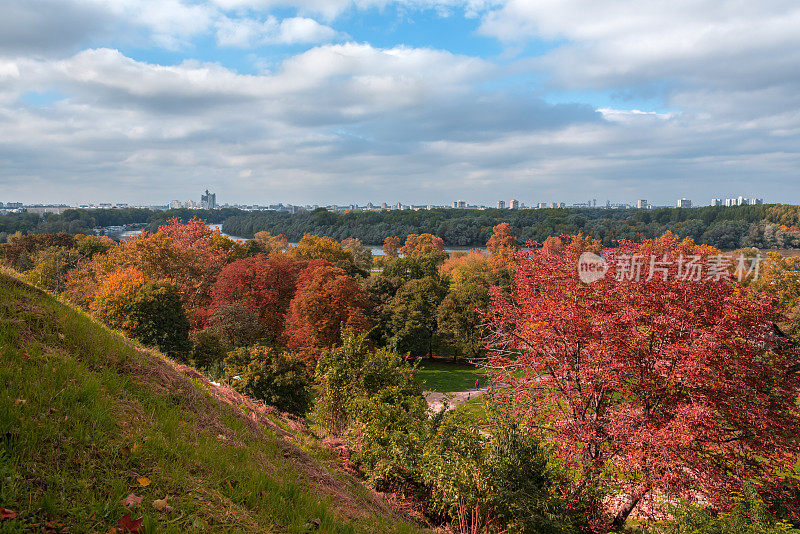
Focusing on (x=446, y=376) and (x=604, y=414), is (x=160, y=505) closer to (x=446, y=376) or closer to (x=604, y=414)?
(x=604, y=414)

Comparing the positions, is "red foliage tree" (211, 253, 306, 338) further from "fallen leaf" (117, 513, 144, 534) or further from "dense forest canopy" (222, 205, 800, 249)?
"dense forest canopy" (222, 205, 800, 249)

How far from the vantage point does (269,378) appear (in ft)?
56.6

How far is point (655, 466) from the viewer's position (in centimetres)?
868

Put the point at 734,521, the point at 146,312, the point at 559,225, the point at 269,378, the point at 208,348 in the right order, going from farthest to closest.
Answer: the point at 559,225
the point at 208,348
the point at 146,312
the point at 269,378
the point at 734,521

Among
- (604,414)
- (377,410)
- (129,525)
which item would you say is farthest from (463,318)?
(129,525)

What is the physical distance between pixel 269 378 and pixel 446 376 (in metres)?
A: 20.8

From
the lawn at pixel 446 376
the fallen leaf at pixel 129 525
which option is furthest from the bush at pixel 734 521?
the lawn at pixel 446 376

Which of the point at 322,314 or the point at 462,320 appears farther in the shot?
the point at 462,320

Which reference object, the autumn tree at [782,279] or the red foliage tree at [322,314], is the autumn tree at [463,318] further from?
the autumn tree at [782,279]

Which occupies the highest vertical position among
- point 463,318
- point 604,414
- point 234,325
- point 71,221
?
point 71,221

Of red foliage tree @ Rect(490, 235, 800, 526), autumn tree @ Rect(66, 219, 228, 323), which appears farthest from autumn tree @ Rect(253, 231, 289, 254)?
red foliage tree @ Rect(490, 235, 800, 526)

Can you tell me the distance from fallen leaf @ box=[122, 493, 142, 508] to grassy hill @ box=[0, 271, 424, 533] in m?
0.03

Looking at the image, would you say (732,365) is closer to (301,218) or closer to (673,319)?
(673,319)

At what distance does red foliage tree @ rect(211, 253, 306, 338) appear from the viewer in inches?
1242
